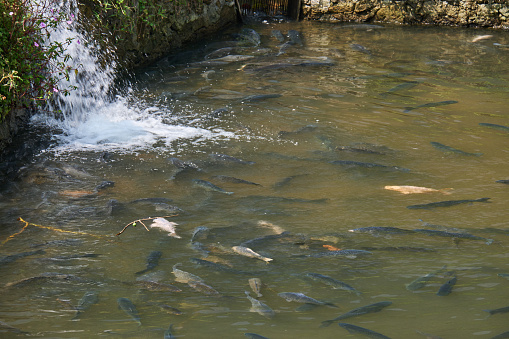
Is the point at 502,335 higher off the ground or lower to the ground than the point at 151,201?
lower

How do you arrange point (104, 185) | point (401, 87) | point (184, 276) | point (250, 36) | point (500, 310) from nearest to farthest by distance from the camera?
point (500, 310)
point (184, 276)
point (104, 185)
point (401, 87)
point (250, 36)

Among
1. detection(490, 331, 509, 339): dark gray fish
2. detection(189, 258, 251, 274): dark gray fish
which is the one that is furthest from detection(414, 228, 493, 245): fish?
detection(189, 258, 251, 274): dark gray fish

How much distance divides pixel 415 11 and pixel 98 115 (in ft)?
25.0

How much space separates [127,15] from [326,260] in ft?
17.8

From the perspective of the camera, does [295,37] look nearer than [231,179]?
No

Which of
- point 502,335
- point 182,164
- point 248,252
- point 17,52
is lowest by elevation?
point 502,335

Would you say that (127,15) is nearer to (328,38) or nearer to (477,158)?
(328,38)

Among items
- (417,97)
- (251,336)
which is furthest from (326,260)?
(417,97)

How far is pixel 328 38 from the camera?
1049 cm

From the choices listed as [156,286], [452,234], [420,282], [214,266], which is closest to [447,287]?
[420,282]

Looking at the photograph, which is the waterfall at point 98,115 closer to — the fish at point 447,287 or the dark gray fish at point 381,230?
the dark gray fish at point 381,230

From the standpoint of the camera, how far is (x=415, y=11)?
457 inches

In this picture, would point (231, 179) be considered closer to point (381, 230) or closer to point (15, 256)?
point (381, 230)

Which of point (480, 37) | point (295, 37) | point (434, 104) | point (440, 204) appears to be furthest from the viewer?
point (480, 37)
